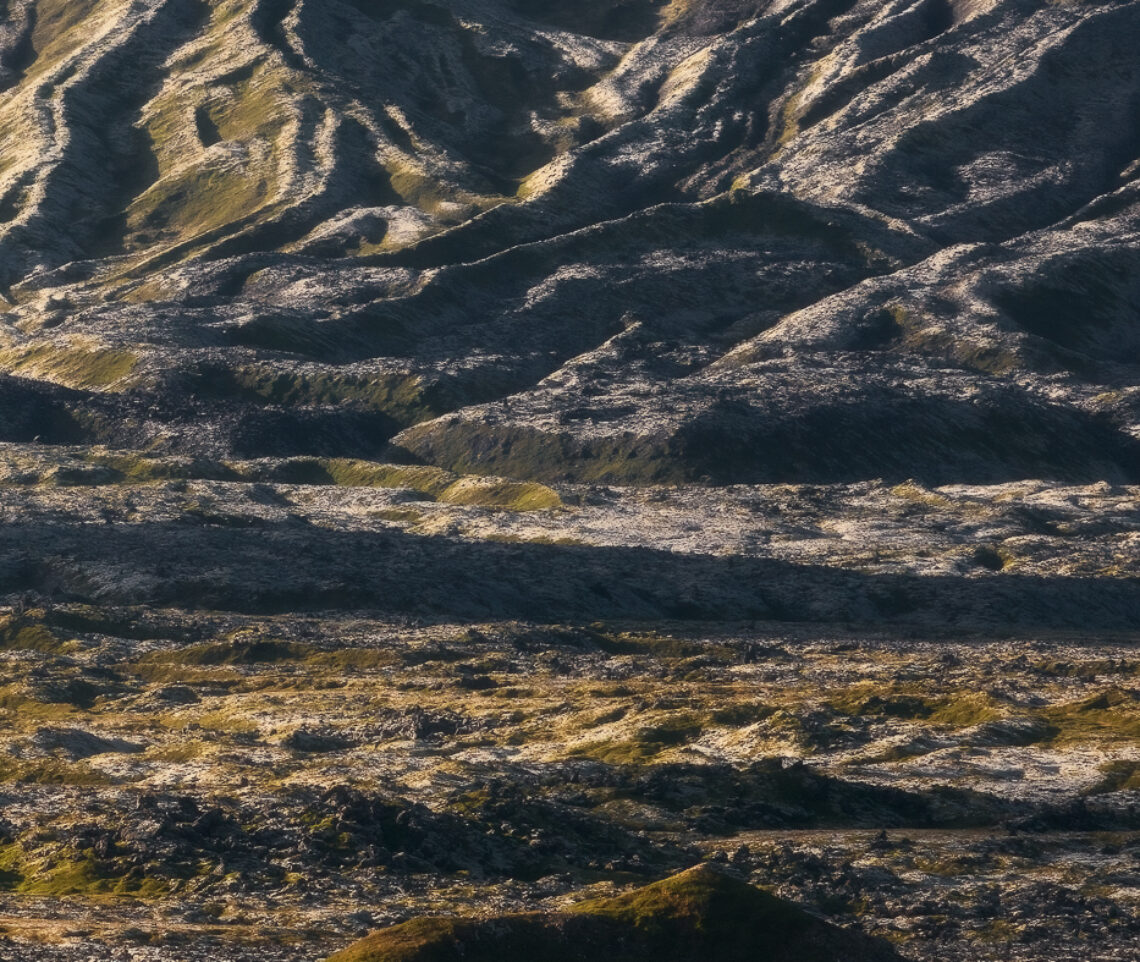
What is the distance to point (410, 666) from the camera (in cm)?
16862

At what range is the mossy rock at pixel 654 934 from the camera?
67.6m

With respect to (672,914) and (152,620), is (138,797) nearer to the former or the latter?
(672,914)

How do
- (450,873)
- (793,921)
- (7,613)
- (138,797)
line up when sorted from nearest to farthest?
(793,921)
(450,873)
(138,797)
(7,613)

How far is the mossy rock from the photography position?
6756 cm

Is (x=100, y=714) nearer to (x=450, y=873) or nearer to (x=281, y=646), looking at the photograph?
(x=281, y=646)

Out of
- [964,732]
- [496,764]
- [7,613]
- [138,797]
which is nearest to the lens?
[138,797]

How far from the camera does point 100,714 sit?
484 feet

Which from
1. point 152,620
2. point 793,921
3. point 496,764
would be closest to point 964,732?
point 496,764

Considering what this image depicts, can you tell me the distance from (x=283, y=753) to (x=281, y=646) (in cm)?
4830

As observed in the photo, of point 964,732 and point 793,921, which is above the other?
point 793,921

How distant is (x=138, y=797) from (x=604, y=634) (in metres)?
91.0

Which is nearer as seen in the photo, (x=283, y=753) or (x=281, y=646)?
(x=283, y=753)

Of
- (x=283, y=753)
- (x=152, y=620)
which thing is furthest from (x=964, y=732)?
(x=152, y=620)

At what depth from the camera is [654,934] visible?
234 feet
